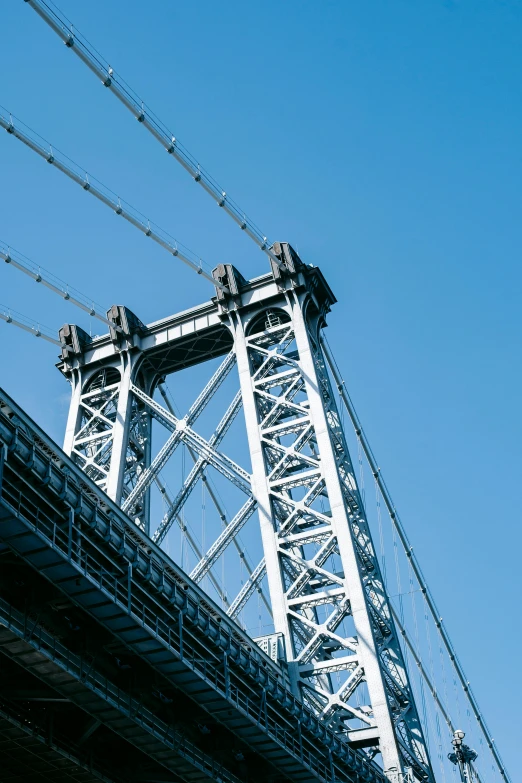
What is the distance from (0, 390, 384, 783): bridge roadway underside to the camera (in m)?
20.1

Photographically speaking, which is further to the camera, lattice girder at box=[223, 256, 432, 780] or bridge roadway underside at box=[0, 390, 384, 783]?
lattice girder at box=[223, 256, 432, 780]

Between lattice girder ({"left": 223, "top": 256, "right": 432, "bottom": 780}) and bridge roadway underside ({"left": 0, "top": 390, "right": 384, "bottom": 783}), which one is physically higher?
lattice girder ({"left": 223, "top": 256, "right": 432, "bottom": 780})

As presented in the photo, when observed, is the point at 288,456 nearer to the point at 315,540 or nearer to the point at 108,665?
the point at 315,540

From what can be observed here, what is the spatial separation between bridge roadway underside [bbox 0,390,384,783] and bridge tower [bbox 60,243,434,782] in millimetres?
5051

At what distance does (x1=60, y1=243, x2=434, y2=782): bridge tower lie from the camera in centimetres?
3375

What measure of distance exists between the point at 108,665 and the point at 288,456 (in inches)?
682

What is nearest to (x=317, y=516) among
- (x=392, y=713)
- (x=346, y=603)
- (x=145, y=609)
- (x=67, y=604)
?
(x=346, y=603)

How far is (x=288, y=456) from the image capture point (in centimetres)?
3919

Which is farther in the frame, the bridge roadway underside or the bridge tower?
the bridge tower

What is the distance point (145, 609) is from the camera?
23.8 metres

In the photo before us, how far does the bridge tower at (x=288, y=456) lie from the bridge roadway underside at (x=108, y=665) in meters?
5.05

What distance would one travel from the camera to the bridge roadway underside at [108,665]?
2008 centimetres

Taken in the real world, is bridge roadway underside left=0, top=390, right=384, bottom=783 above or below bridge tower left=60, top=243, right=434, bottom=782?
below

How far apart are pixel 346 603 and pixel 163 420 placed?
1434cm
